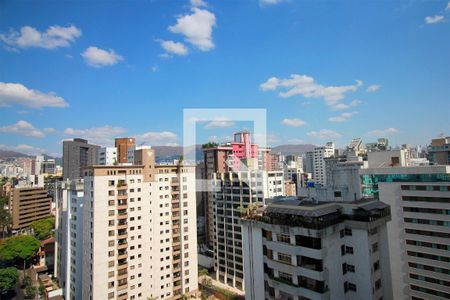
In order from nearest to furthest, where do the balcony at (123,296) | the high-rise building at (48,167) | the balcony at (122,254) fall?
the balcony at (123,296) → the balcony at (122,254) → the high-rise building at (48,167)

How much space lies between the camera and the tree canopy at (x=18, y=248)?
49.3ft

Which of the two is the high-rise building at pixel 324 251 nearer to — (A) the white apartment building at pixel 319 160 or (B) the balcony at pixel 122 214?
(B) the balcony at pixel 122 214

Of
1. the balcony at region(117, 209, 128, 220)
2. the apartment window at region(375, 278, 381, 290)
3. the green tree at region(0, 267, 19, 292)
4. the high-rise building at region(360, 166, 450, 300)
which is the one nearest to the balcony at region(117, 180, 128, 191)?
the balcony at region(117, 209, 128, 220)

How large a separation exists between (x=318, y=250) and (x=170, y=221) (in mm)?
7795

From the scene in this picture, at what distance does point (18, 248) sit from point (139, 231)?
9.45 meters

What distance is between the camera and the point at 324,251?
197 inches

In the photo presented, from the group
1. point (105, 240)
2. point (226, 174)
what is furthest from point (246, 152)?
point (105, 240)

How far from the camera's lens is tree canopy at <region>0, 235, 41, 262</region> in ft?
49.3

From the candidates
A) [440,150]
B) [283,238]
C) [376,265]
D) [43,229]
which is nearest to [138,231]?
[283,238]

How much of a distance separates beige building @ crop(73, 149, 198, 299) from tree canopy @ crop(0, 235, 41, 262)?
25.5 feet

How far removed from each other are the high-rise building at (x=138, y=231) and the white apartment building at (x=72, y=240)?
0.16 m

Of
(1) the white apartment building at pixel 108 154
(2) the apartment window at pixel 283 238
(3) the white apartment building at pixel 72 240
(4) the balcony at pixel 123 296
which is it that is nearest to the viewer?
(2) the apartment window at pixel 283 238

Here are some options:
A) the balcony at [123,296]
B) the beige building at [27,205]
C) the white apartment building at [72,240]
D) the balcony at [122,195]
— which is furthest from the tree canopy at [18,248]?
the balcony at [122,195]

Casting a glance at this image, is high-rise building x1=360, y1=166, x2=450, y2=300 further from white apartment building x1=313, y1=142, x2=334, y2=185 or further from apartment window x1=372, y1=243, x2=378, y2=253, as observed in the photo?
white apartment building x1=313, y1=142, x2=334, y2=185
